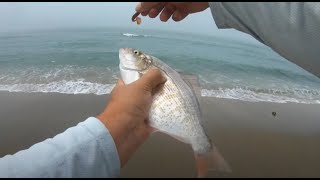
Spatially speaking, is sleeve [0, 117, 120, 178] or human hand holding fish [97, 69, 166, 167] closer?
sleeve [0, 117, 120, 178]

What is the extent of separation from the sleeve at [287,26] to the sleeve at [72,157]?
3.46 feet

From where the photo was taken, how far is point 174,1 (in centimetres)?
246

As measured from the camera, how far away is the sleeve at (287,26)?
65.6 inches

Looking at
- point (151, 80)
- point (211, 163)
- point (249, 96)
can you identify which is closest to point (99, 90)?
point (249, 96)

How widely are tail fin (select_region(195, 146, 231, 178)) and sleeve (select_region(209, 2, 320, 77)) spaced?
706 mm

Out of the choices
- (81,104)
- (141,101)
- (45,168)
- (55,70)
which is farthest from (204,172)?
(55,70)

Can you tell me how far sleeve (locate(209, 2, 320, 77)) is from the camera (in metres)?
1.67

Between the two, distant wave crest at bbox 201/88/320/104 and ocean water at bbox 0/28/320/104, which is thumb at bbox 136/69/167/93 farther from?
distant wave crest at bbox 201/88/320/104

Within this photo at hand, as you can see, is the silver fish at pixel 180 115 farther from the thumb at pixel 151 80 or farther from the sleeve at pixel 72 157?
the sleeve at pixel 72 157

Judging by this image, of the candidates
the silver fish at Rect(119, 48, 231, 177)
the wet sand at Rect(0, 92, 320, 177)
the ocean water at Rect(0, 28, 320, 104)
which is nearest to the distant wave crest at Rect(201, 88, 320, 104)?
the ocean water at Rect(0, 28, 320, 104)

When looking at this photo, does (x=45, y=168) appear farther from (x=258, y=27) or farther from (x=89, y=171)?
(x=258, y=27)

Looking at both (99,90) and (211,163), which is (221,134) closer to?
(99,90)

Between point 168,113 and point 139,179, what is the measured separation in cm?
404

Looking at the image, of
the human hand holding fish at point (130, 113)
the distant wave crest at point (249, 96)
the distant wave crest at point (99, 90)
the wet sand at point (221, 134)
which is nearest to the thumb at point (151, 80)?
the human hand holding fish at point (130, 113)
